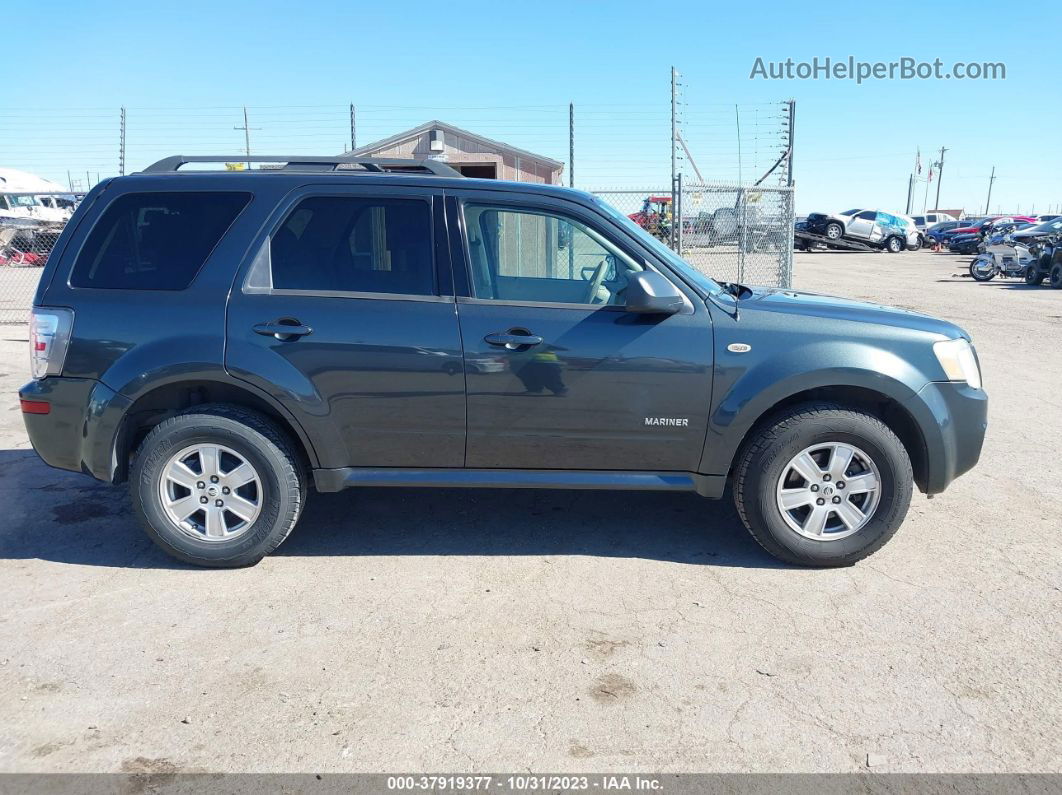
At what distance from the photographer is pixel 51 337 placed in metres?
4.16

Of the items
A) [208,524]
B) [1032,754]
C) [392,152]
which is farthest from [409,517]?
[392,152]

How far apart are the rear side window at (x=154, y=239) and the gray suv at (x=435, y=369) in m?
0.01

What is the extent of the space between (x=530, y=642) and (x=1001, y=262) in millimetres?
23889

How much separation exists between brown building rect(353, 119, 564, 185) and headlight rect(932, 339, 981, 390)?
12285 millimetres

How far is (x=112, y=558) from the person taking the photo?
4.43m

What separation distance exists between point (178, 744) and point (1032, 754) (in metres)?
2.84

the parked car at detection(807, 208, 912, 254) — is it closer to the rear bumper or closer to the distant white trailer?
the distant white trailer

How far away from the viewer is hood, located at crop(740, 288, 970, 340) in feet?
13.9

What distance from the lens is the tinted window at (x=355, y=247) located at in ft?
13.9

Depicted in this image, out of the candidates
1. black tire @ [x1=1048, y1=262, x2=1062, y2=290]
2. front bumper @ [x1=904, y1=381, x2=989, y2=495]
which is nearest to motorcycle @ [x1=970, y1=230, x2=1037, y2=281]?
black tire @ [x1=1048, y1=262, x2=1062, y2=290]

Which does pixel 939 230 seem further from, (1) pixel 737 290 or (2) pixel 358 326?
(2) pixel 358 326

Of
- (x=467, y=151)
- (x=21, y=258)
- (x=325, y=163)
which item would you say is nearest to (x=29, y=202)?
(x=21, y=258)

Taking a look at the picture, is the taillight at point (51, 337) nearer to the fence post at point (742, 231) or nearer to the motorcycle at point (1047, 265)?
the fence post at point (742, 231)

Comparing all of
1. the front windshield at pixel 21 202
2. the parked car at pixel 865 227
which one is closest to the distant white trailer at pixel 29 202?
the front windshield at pixel 21 202
